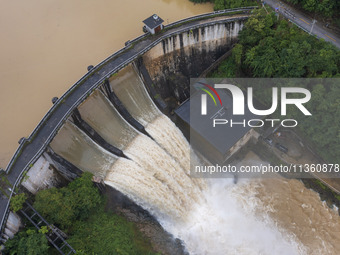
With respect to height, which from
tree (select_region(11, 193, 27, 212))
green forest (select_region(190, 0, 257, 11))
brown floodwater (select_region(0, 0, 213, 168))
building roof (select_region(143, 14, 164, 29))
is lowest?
tree (select_region(11, 193, 27, 212))

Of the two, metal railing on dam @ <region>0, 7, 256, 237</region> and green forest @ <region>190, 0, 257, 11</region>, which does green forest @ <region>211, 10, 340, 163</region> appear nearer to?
metal railing on dam @ <region>0, 7, 256, 237</region>

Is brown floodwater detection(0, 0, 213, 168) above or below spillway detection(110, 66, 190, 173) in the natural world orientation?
above

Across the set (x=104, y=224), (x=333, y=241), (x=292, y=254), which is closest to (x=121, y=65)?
(x=104, y=224)

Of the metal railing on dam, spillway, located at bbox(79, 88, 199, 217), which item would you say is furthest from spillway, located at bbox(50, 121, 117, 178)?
the metal railing on dam

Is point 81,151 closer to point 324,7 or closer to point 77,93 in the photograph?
point 77,93

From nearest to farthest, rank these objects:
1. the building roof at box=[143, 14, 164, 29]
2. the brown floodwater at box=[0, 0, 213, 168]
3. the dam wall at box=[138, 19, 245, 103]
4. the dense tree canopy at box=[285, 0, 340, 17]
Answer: the dense tree canopy at box=[285, 0, 340, 17] < the brown floodwater at box=[0, 0, 213, 168] < the building roof at box=[143, 14, 164, 29] < the dam wall at box=[138, 19, 245, 103]

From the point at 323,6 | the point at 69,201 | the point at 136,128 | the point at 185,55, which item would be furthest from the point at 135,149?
the point at 323,6
